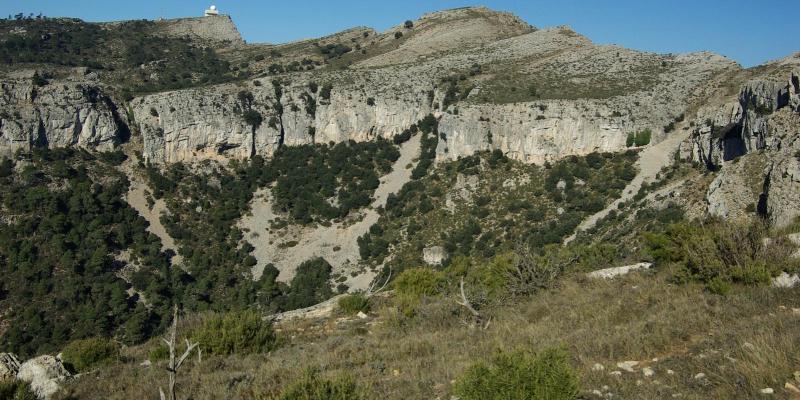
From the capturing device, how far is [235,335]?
12.6 m

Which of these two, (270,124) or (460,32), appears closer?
(270,124)

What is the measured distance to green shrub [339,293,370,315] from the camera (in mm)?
17438

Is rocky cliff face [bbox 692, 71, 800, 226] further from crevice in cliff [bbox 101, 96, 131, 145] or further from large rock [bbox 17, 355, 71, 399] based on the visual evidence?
crevice in cliff [bbox 101, 96, 131, 145]

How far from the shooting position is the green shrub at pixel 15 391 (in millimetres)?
9094

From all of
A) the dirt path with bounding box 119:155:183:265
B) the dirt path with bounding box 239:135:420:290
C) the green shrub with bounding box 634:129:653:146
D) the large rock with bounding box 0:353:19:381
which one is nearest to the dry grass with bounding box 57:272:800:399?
the large rock with bounding box 0:353:19:381

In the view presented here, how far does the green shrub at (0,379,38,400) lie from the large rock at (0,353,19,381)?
94 cm

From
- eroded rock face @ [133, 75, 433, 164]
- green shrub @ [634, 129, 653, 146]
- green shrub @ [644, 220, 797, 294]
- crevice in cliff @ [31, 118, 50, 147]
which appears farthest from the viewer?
eroded rock face @ [133, 75, 433, 164]

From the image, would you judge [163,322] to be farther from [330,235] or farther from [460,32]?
[460,32]

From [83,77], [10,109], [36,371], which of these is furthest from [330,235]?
[36,371]

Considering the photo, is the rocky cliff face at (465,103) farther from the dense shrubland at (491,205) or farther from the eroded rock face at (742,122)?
the eroded rock face at (742,122)

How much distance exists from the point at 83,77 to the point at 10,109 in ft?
43.2

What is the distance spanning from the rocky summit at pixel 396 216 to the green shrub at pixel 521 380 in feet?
0.10

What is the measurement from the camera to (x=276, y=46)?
312 ft

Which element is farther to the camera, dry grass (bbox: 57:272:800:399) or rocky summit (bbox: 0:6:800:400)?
rocky summit (bbox: 0:6:800:400)
